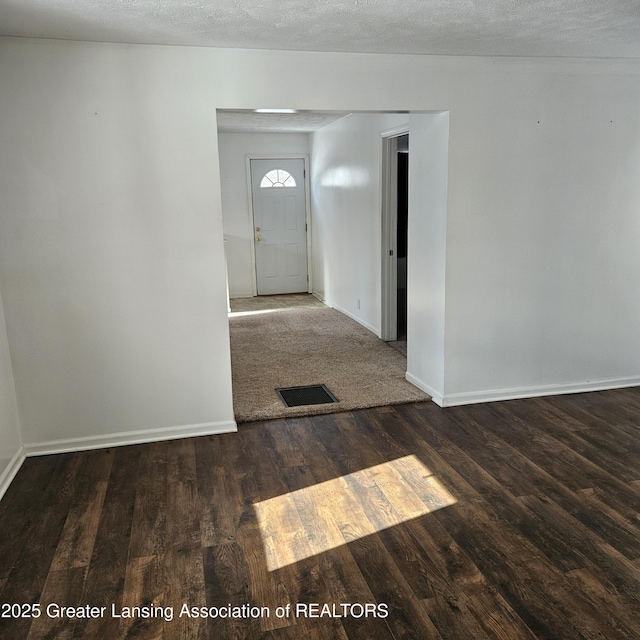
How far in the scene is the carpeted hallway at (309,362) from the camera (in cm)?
423

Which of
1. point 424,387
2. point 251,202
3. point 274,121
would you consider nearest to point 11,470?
point 424,387

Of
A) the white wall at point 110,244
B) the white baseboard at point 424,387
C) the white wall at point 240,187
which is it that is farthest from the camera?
the white wall at point 240,187

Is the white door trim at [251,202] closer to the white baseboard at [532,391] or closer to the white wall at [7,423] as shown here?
the white baseboard at [532,391]

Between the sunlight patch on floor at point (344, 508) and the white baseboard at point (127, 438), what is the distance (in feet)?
3.21

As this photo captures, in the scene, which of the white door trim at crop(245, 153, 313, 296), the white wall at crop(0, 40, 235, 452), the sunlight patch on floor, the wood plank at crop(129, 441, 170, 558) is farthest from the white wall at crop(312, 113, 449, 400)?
the wood plank at crop(129, 441, 170, 558)

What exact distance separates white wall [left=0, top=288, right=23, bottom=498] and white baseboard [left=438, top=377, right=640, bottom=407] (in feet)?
8.89

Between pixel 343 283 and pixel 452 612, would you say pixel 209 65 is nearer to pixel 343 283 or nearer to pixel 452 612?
pixel 452 612

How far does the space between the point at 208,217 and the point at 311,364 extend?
2.02 metres

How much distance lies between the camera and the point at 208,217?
3.56m

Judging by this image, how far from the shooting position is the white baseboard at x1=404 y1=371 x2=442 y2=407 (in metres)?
4.18

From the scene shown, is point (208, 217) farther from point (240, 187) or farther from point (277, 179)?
point (277, 179)

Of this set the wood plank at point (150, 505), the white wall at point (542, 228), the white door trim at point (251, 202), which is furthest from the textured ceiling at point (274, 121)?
the wood plank at point (150, 505)

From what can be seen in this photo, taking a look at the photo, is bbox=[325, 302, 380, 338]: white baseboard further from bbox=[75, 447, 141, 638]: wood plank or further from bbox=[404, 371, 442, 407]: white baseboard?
bbox=[75, 447, 141, 638]: wood plank

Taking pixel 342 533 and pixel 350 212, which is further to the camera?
pixel 350 212
